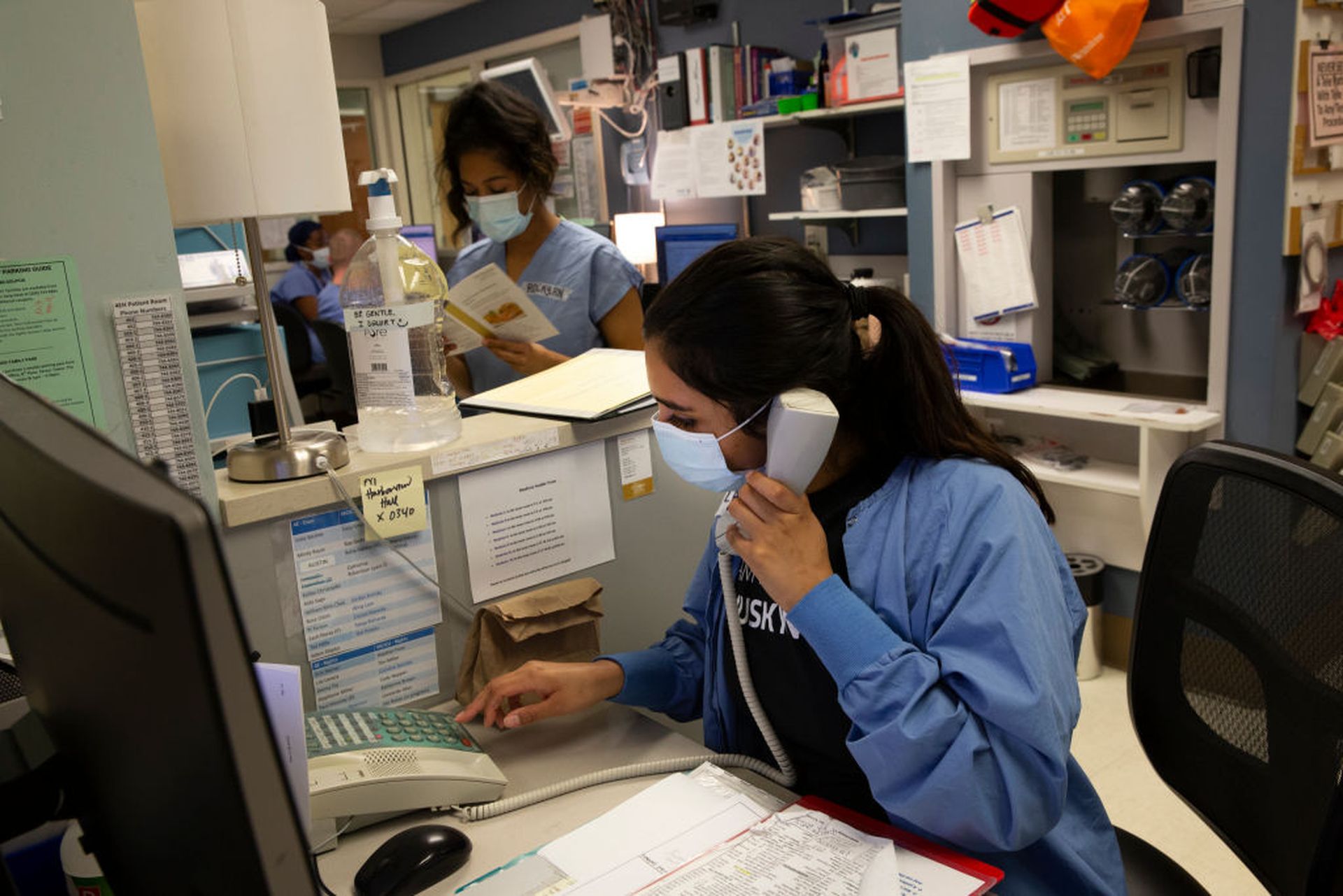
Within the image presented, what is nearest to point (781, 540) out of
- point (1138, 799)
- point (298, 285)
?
point (1138, 799)

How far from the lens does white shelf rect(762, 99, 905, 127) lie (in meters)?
3.73

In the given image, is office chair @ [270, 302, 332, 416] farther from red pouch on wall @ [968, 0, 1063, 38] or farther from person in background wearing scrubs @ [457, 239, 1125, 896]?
person in background wearing scrubs @ [457, 239, 1125, 896]

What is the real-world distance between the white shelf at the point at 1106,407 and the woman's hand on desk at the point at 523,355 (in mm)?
1137

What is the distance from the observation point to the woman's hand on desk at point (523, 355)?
212 centimetres

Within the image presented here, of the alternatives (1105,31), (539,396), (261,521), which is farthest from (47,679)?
(1105,31)

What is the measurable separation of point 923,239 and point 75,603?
2951 millimetres

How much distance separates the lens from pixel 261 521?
3.98ft

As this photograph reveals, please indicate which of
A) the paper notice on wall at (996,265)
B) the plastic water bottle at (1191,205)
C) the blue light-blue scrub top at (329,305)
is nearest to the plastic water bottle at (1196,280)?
the plastic water bottle at (1191,205)

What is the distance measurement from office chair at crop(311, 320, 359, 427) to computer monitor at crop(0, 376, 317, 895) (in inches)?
155

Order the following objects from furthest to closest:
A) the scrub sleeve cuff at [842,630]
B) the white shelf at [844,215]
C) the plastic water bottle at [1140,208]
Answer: the white shelf at [844,215], the plastic water bottle at [1140,208], the scrub sleeve cuff at [842,630]

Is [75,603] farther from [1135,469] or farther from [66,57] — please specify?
[1135,469]

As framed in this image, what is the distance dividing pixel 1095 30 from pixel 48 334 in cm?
232

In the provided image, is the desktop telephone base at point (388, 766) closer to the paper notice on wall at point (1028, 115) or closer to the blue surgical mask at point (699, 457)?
the blue surgical mask at point (699, 457)

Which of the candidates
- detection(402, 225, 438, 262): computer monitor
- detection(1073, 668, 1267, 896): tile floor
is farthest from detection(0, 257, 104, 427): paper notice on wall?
detection(402, 225, 438, 262): computer monitor
